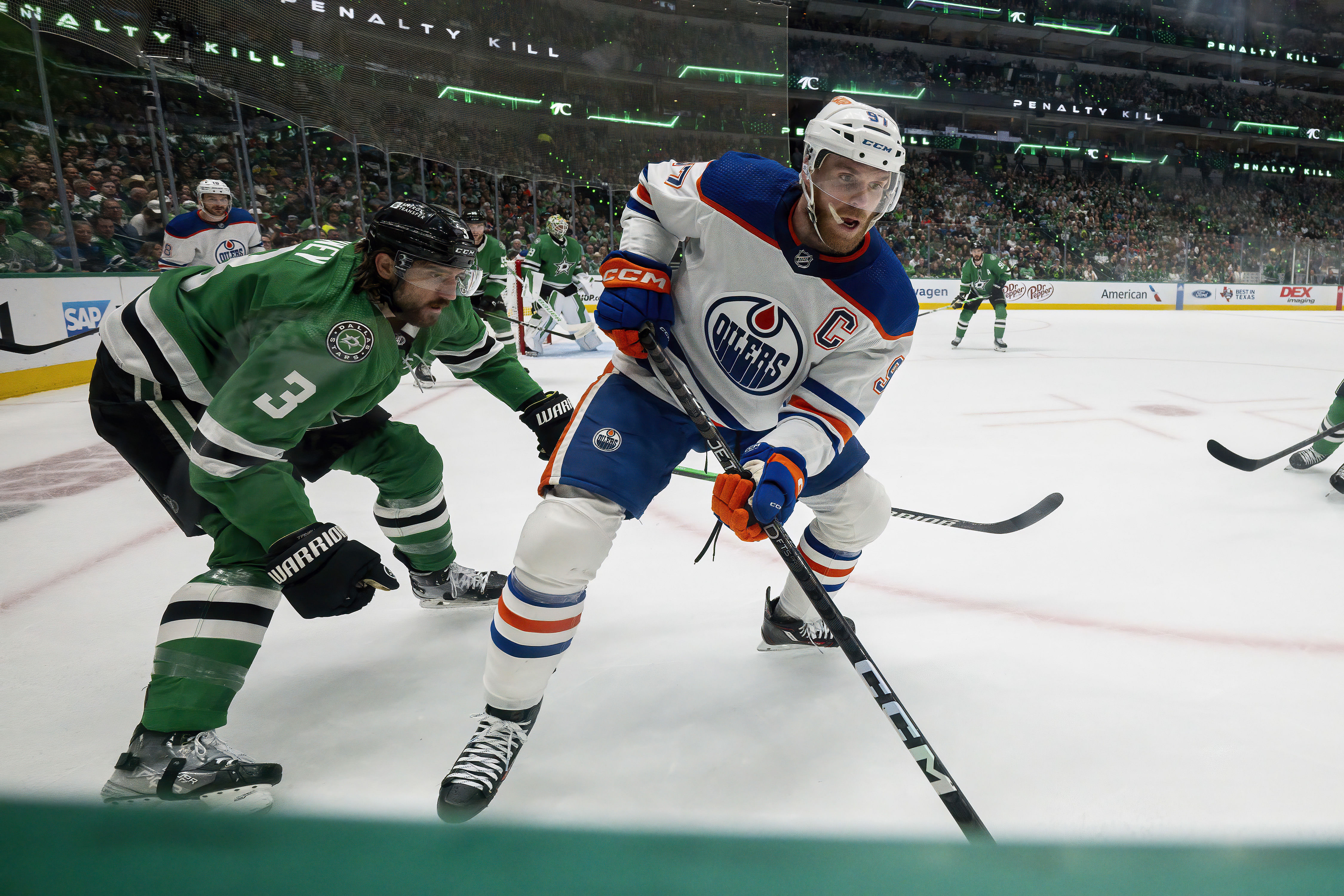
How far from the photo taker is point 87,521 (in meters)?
2.84

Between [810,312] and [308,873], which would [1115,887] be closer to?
[308,873]

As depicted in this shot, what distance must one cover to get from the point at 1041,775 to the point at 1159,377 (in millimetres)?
5919

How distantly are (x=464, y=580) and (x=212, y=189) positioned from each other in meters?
4.33

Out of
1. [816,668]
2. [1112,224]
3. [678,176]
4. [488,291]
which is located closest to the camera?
[678,176]

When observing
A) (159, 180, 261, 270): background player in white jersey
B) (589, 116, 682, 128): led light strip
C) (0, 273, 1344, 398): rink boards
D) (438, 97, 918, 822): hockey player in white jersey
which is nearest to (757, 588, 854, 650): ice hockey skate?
(438, 97, 918, 822): hockey player in white jersey

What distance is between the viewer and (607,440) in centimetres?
154

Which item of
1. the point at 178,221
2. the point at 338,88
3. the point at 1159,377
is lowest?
the point at 1159,377

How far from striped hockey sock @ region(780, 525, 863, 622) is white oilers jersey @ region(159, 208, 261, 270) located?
4.80 metres

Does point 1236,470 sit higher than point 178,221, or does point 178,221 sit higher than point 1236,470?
point 178,221

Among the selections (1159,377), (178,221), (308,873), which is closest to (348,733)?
(308,873)

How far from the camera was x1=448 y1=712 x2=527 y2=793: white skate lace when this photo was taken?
4.51ft

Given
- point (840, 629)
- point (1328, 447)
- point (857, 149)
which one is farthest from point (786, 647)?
point (1328, 447)

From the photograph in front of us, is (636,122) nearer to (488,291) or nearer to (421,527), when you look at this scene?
(488,291)

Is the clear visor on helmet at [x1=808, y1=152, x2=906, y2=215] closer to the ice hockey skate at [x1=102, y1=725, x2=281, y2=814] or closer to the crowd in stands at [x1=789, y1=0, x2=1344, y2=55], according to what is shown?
the ice hockey skate at [x1=102, y1=725, x2=281, y2=814]
